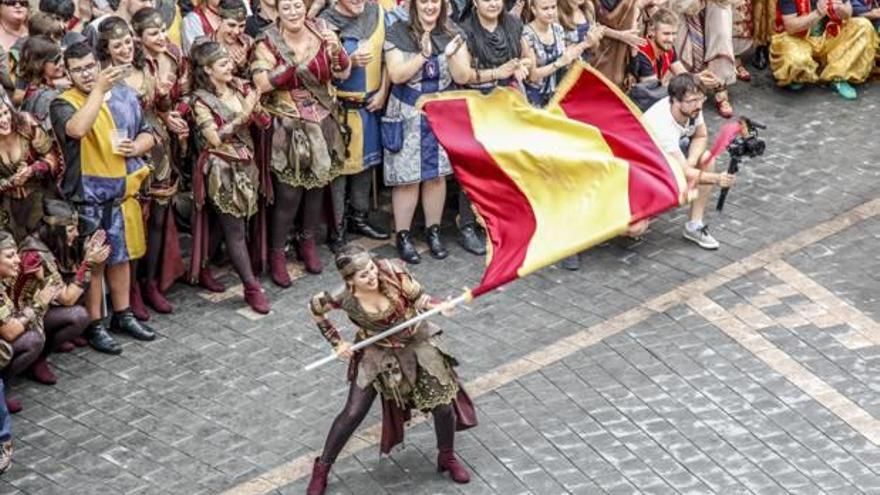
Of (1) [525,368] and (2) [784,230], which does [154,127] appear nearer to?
(1) [525,368]

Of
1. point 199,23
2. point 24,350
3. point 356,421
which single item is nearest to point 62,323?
point 24,350

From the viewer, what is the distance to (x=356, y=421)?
38.4 feet

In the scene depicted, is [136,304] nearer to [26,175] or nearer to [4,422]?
[26,175]

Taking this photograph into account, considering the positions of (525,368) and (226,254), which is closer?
(525,368)

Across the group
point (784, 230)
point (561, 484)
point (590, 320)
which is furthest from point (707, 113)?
point (561, 484)

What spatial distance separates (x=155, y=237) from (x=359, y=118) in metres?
1.83

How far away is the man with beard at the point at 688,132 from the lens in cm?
1468

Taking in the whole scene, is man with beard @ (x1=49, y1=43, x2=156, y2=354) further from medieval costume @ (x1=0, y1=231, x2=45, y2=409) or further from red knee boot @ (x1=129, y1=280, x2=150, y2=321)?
medieval costume @ (x1=0, y1=231, x2=45, y2=409)

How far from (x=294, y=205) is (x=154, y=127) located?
4.51 ft

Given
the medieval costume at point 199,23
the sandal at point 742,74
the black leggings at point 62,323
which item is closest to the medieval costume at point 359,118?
the medieval costume at point 199,23

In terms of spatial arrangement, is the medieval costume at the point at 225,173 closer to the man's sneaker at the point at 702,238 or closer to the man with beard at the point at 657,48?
the man's sneaker at the point at 702,238

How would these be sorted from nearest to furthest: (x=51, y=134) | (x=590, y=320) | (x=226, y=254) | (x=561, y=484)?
(x=561, y=484), (x=51, y=134), (x=590, y=320), (x=226, y=254)

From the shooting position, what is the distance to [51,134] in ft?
A: 42.8

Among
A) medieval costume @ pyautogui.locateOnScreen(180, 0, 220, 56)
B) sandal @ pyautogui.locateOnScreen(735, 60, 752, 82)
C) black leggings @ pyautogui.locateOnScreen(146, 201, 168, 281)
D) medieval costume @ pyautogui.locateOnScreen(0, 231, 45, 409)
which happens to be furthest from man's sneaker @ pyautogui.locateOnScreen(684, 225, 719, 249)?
medieval costume @ pyautogui.locateOnScreen(0, 231, 45, 409)
